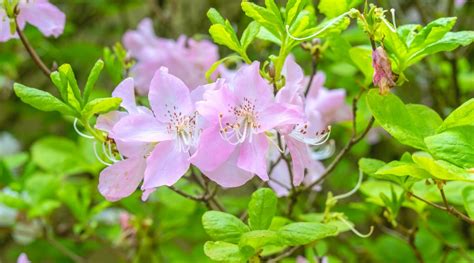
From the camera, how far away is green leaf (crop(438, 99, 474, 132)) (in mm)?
678

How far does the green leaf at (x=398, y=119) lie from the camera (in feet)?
2.29

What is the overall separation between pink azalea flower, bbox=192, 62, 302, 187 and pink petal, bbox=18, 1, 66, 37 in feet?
1.15

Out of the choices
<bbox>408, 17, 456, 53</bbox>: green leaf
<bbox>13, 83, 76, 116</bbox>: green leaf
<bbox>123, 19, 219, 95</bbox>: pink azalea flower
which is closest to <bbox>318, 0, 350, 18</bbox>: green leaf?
<bbox>408, 17, 456, 53</bbox>: green leaf

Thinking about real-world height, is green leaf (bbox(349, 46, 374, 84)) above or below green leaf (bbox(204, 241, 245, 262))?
above

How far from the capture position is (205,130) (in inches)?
27.6

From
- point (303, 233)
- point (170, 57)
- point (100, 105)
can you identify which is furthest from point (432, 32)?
point (170, 57)

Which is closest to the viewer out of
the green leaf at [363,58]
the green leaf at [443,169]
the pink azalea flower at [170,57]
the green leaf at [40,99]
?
the green leaf at [443,169]

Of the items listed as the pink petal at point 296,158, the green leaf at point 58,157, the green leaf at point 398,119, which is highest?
the green leaf at point 398,119

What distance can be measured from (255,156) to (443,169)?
0.19 metres

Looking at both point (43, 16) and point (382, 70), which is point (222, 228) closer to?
point (382, 70)

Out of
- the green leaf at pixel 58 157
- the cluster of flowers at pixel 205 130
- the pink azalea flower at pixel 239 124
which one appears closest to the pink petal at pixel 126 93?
the cluster of flowers at pixel 205 130

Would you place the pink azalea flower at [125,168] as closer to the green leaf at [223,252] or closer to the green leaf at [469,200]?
the green leaf at [223,252]

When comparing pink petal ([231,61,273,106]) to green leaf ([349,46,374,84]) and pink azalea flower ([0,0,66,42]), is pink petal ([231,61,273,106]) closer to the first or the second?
green leaf ([349,46,374,84])

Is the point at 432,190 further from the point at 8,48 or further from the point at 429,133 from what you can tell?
the point at 8,48
